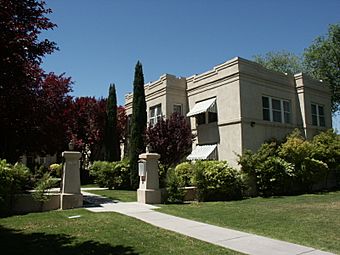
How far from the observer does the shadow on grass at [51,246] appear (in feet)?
22.3

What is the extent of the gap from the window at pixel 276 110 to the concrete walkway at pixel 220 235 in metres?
11.6

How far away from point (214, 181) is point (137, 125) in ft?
26.1

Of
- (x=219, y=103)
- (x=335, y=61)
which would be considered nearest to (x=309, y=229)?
(x=219, y=103)

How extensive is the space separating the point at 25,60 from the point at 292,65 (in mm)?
38226

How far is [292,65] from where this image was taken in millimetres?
40000

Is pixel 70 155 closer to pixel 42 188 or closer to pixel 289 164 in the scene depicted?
pixel 42 188

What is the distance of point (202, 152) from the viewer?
69.3ft

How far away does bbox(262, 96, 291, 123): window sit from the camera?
69.2 feet

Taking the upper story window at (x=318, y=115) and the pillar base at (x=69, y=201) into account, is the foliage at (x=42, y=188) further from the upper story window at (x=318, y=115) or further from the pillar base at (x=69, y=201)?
the upper story window at (x=318, y=115)

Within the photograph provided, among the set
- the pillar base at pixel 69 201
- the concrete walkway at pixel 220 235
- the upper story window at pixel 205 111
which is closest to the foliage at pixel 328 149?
the upper story window at pixel 205 111

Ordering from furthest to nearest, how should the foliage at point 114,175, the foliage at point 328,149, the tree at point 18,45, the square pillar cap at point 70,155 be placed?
1. the foliage at point 114,175
2. the foliage at point 328,149
3. the square pillar cap at point 70,155
4. the tree at point 18,45

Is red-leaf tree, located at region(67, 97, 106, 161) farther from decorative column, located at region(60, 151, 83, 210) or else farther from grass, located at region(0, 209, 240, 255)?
grass, located at region(0, 209, 240, 255)

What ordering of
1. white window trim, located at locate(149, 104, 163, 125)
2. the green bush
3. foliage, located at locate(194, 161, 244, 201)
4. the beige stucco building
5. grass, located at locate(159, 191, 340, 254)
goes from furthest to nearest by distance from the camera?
white window trim, located at locate(149, 104, 163, 125), the beige stucco building, the green bush, foliage, located at locate(194, 161, 244, 201), grass, located at locate(159, 191, 340, 254)

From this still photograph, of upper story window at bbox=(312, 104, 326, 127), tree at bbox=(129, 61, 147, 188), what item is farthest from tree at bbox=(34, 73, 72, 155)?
upper story window at bbox=(312, 104, 326, 127)
